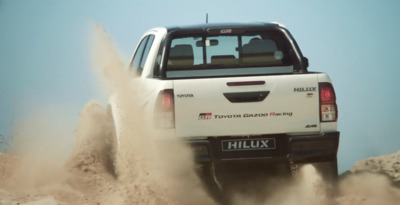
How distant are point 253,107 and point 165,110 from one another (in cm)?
86

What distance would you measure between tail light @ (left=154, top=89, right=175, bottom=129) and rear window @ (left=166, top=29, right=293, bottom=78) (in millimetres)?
1001

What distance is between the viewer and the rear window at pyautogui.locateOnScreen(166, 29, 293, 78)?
9.14 meters

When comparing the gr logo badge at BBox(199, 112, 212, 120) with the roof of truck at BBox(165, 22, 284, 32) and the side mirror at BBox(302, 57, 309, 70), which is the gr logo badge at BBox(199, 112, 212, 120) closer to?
the roof of truck at BBox(165, 22, 284, 32)

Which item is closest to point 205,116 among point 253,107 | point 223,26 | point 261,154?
point 253,107

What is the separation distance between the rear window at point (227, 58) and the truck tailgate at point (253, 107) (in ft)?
3.06

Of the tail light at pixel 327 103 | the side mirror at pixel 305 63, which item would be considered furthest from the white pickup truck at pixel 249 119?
the side mirror at pixel 305 63

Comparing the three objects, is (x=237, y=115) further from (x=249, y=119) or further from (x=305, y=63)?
(x=305, y=63)

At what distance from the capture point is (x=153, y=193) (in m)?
8.53

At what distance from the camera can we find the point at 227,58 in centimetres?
Answer: 943

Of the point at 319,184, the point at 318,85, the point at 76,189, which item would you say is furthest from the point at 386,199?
the point at 76,189

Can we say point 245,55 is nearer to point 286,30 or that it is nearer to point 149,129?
point 286,30

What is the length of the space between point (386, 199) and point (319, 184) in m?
1.40

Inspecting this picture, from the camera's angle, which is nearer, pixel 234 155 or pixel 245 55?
pixel 234 155

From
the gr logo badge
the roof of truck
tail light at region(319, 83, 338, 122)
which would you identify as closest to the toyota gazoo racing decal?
the gr logo badge
